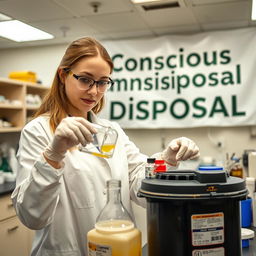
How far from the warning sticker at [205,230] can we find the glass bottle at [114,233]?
0.14 meters

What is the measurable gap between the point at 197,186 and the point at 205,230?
0.31ft

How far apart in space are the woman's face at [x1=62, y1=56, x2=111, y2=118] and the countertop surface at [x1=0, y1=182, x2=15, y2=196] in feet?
5.39

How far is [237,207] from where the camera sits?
2.40 ft

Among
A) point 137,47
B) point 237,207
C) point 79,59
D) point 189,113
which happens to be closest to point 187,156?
point 237,207

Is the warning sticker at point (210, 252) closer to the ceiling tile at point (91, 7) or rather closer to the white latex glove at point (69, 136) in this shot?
the white latex glove at point (69, 136)

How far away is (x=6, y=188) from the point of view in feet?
9.05

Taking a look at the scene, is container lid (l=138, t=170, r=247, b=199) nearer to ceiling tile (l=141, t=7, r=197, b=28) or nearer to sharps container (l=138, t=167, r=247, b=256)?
sharps container (l=138, t=167, r=247, b=256)

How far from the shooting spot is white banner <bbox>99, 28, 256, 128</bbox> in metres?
3.42

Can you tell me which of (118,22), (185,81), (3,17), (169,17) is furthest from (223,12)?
(3,17)

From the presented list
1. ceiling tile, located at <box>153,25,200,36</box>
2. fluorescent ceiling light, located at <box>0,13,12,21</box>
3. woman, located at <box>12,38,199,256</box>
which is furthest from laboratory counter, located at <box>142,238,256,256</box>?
ceiling tile, located at <box>153,25,200,36</box>

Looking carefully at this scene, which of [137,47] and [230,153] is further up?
[137,47]

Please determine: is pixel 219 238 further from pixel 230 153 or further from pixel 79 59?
pixel 230 153

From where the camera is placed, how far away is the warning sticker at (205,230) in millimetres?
686

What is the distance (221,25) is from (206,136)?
3.84 feet
